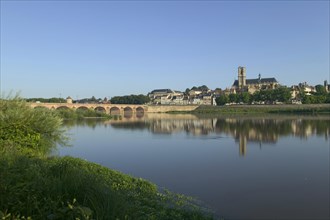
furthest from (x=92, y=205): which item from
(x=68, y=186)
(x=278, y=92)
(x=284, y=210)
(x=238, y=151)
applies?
(x=278, y=92)

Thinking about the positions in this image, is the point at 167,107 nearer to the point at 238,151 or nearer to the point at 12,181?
the point at 238,151

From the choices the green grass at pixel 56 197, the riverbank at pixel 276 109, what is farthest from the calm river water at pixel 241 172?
the riverbank at pixel 276 109

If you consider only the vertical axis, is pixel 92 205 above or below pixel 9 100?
below

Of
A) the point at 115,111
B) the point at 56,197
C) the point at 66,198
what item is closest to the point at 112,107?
the point at 115,111

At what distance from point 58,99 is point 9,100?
431 ft

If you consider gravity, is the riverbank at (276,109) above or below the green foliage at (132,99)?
below

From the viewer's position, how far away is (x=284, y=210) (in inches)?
412

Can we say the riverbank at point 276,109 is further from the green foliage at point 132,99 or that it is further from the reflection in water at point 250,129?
the green foliage at point 132,99

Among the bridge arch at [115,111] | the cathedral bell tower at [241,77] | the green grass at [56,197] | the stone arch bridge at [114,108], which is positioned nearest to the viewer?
the green grass at [56,197]

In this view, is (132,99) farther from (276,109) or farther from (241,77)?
(276,109)

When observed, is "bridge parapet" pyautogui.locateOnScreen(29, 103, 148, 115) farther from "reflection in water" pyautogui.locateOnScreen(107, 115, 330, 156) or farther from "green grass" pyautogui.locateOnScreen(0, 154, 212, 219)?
"green grass" pyautogui.locateOnScreen(0, 154, 212, 219)

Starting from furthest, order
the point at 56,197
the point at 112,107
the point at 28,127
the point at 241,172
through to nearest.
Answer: the point at 112,107
the point at 241,172
the point at 28,127
the point at 56,197

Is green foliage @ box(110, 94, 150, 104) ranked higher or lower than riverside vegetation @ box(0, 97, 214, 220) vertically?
higher

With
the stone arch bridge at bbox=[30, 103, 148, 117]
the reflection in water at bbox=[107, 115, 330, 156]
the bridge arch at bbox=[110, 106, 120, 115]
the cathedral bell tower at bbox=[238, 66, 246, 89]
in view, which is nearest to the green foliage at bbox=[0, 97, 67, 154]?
the reflection in water at bbox=[107, 115, 330, 156]
